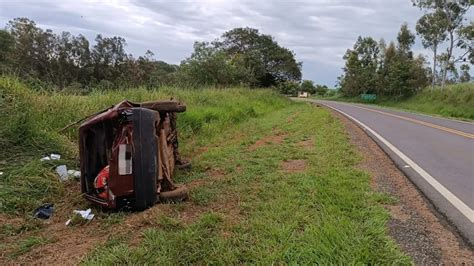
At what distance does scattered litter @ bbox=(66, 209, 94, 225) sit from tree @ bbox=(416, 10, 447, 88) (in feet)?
120

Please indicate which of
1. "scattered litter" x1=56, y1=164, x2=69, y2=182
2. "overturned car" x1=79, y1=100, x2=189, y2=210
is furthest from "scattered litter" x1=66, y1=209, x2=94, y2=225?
"scattered litter" x1=56, y1=164, x2=69, y2=182

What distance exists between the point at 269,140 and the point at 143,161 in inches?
202

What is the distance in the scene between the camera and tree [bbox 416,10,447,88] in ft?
106

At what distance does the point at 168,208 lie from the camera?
3.58m

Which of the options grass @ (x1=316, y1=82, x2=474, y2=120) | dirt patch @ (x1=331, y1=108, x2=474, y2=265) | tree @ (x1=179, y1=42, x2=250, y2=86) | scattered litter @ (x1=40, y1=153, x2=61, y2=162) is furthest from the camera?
tree @ (x1=179, y1=42, x2=250, y2=86)

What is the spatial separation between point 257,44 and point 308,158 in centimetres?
5133

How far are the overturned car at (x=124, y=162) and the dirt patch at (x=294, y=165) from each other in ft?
6.74

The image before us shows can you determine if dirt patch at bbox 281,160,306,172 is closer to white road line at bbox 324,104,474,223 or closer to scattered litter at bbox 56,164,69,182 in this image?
white road line at bbox 324,104,474,223

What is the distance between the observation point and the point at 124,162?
3.45 metres

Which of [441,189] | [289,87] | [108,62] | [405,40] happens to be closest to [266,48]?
[289,87]

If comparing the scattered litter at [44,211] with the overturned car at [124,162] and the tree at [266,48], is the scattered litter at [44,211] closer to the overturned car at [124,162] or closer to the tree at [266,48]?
the overturned car at [124,162]

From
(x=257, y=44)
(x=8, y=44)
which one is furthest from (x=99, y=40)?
(x=257, y=44)

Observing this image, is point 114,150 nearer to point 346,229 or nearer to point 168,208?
point 168,208

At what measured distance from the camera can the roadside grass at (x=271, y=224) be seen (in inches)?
104
